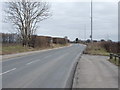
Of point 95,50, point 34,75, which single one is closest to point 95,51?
point 95,50

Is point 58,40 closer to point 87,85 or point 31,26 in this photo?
point 31,26

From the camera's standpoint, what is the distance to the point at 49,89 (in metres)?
11.0

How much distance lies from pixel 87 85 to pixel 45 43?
196ft

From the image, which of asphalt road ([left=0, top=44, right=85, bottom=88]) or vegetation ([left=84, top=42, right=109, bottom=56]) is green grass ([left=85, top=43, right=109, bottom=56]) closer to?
vegetation ([left=84, top=42, right=109, bottom=56])

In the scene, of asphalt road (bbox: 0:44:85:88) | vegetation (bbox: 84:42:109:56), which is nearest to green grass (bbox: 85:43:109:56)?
vegetation (bbox: 84:42:109:56)

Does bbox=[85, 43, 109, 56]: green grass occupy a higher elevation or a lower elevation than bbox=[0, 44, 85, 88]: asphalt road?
lower

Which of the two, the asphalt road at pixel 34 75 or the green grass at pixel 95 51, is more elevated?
the asphalt road at pixel 34 75

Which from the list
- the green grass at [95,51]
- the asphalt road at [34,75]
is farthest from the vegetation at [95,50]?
the asphalt road at [34,75]

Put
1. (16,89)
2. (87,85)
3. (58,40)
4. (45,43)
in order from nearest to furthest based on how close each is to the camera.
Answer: (16,89) < (87,85) < (45,43) < (58,40)

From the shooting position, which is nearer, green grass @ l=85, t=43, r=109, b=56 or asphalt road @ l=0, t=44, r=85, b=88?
asphalt road @ l=0, t=44, r=85, b=88

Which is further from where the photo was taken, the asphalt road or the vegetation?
the vegetation

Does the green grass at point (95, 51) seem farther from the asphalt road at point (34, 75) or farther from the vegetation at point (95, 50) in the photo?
the asphalt road at point (34, 75)

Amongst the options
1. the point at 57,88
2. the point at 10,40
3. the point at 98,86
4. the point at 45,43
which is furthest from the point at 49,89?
the point at 45,43

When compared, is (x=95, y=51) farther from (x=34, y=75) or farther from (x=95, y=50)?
(x=34, y=75)
